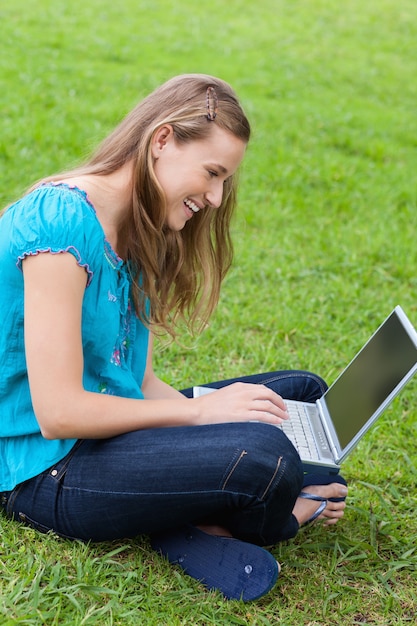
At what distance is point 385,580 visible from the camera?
2.43 meters

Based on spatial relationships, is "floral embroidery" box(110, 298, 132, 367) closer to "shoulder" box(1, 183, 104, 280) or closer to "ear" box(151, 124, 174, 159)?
"shoulder" box(1, 183, 104, 280)

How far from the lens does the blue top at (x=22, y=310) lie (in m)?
2.10

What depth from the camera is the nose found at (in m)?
2.34

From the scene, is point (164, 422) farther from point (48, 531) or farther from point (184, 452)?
point (48, 531)

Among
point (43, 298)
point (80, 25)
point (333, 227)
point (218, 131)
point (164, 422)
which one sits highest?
point (218, 131)

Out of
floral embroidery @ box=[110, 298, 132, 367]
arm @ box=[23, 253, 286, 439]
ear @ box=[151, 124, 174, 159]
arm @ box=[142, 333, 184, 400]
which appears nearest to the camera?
arm @ box=[23, 253, 286, 439]

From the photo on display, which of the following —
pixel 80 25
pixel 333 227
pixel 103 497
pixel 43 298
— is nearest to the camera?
pixel 43 298

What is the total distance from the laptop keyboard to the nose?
685mm

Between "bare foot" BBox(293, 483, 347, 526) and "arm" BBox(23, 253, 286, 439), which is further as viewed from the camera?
"bare foot" BBox(293, 483, 347, 526)

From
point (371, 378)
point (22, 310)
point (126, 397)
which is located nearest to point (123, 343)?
point (126, 397)

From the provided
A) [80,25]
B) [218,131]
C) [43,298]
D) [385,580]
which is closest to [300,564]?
[385,580]

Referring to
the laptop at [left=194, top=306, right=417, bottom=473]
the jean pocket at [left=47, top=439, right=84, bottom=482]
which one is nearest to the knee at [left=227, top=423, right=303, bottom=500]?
the laptop at [left=194, top=306, right=417, bottom=473]

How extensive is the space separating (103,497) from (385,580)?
867 millimetres

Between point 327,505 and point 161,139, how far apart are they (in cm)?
121
